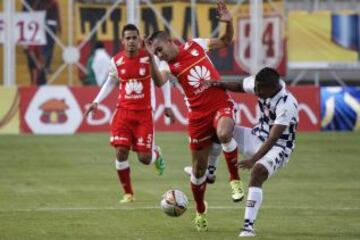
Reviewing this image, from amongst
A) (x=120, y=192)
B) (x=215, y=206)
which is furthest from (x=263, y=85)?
(x=120, y=192)

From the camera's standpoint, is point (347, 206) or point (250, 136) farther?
point (347, 206)

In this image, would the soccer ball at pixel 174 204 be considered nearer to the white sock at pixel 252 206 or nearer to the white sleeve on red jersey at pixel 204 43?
the white sock at pixel 252 206

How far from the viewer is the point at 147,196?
18.4 metres

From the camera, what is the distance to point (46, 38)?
35.6m

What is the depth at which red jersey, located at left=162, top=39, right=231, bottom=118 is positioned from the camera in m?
15.0

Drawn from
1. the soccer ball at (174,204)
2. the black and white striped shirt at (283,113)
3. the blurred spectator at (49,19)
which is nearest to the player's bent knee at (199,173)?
the soccer ball at (174,204)

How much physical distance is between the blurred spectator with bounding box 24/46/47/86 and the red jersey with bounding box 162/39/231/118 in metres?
20.9

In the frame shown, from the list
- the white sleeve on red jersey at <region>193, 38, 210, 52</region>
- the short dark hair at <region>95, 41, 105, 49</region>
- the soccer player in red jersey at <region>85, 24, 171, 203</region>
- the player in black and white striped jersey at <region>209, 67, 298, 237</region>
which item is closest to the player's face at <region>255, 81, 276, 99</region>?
the player in black and white striped jersey at <region>209, 67, 298, 237</region>

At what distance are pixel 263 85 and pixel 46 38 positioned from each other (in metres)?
22.4

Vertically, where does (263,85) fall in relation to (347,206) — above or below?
above

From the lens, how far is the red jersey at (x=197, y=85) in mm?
14977

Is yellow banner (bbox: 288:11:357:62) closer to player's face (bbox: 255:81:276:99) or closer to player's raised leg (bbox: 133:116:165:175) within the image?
player's raised leg (bbox: 133:116:165:175)

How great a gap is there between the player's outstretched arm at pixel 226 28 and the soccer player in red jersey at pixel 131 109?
2.50 meters

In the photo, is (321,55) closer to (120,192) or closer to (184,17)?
(184,17)
